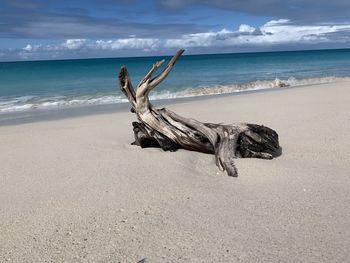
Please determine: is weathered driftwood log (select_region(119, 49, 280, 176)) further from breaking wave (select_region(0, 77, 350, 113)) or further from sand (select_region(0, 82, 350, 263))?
breaking wave (select_region(0, 77, 350, 113))

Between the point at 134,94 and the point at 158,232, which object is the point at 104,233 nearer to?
the point at 158,232

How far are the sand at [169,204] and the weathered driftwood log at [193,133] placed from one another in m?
0.19

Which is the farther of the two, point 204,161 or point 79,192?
point 204,161

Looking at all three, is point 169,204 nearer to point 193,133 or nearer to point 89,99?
point 193,133

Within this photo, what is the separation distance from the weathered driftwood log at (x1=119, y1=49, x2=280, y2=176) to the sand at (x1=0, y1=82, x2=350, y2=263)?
0.19 meters

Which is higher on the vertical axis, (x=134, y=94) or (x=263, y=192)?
(x=134, y=94)

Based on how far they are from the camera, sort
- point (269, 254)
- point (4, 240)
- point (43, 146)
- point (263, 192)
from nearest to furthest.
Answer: point (269, 254) → point (4, 240) → point (263, 192) → point (43, 146)

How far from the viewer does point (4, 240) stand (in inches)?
144

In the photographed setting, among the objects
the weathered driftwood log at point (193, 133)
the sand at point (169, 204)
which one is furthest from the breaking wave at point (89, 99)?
the weathered driftwood log at point (193, 133)

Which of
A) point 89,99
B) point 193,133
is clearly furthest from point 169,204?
point 89,99

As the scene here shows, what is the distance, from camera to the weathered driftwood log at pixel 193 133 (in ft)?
19.9

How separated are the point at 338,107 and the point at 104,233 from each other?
8.65 m

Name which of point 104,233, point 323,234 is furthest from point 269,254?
point 104,233

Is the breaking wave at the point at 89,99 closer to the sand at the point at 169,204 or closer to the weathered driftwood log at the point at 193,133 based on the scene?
the sand at the point at 169,204
